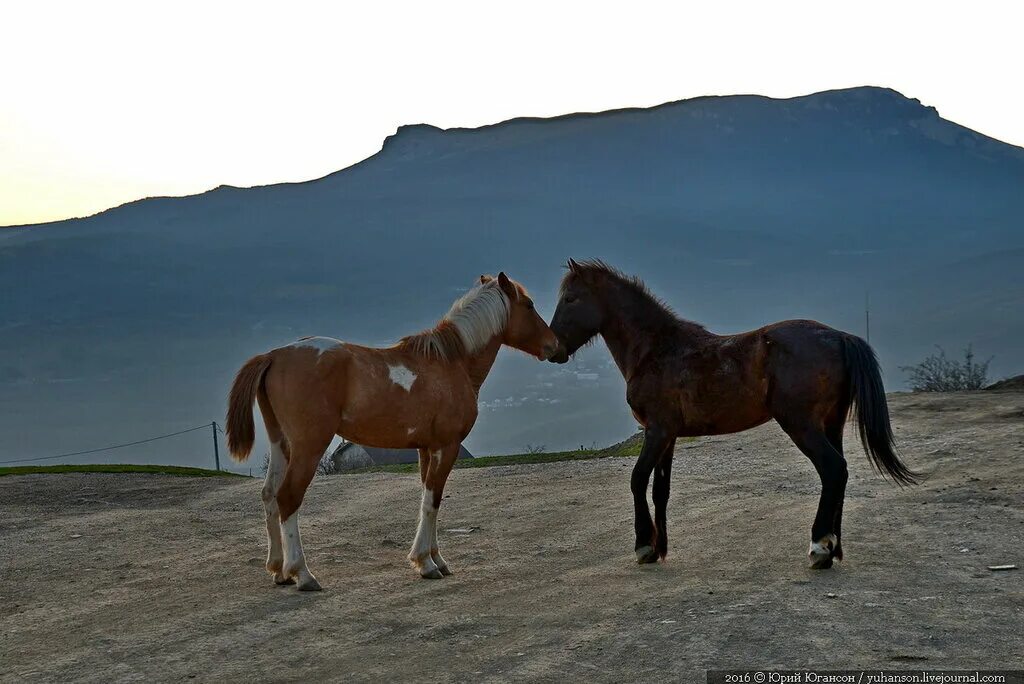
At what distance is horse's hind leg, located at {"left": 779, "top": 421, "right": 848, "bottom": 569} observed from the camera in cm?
774

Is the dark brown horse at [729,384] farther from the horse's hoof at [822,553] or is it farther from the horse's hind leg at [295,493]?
the horse's hind leg at [295,493]

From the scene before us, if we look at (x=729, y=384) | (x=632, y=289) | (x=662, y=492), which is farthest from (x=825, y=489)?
(x=632, y=289)

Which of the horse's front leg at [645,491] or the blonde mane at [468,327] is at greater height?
the blonde mane at [468,327]

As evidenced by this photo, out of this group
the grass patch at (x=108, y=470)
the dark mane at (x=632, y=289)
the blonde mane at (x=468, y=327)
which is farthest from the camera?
the grass patch at (x=108, y=470)

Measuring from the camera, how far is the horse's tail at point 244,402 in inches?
314

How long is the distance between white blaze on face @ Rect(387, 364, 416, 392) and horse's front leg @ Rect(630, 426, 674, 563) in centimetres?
198

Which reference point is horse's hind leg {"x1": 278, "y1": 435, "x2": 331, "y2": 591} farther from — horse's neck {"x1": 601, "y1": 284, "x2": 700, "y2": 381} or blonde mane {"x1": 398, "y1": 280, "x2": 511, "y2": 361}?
horse's neck {"x1": 601, "y1": 284, "x2": 700, "y2": 381}

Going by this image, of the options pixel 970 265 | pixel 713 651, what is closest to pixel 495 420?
pixel 970 265

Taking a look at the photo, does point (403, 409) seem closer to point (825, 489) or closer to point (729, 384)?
point (729, 384)

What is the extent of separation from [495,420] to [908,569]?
103502 millimetres

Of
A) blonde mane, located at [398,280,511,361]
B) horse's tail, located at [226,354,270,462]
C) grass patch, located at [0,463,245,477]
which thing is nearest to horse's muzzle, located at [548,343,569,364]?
blonde mane, located at [398,280,511,361]

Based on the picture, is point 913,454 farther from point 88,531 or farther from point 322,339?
point 88,531

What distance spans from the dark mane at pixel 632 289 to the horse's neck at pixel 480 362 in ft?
2.76

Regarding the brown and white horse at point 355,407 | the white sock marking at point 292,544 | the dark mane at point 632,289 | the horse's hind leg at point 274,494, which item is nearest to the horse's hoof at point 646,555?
the brown and white horse at point 355,407
